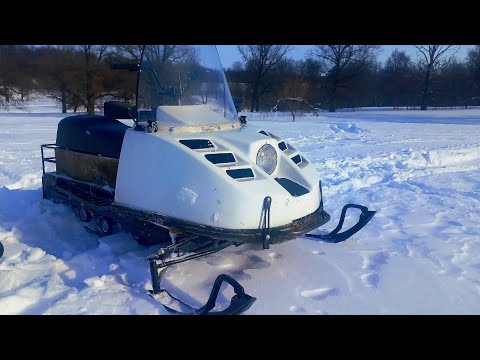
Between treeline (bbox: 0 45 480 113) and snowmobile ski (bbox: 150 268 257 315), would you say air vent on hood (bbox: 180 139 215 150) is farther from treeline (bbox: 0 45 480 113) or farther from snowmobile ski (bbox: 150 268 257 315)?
treeline (bbox: 0 45 480 113)

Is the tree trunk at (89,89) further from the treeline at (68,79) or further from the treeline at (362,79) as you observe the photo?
the treeline at (362,79)

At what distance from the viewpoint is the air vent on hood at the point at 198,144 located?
3.35 metres

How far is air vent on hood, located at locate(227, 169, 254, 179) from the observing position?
3.20m

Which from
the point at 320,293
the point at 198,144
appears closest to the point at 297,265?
the point at 320,293

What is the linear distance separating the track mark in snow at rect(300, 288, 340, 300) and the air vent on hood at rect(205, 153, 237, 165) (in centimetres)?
119

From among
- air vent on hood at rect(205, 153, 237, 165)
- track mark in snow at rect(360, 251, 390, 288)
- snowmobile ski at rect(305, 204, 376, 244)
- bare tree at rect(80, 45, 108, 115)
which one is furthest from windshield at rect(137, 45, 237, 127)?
bare tree at rect(80, 45, 108, 115)

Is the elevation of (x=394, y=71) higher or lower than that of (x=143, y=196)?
higher

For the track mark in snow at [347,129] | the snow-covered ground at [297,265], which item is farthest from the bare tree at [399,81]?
the snow-covered ground at [297,265]

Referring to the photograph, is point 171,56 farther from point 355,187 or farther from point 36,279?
point 355,187

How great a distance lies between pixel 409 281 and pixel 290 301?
1078 millimetres

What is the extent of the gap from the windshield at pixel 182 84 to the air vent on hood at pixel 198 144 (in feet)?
1.24

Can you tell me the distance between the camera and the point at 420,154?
366 inches

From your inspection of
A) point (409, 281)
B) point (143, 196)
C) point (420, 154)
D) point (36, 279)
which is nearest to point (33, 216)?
point (36, 279)

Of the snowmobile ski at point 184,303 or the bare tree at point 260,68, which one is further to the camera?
the bare tree at point 260,68
